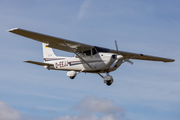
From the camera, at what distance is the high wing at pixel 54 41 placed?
17.2 metres

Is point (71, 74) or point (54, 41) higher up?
point (54, 41)

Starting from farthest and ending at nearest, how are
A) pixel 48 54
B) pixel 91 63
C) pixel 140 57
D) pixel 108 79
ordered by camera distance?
pixel 140 57, pixel 48 54, pixel 91 63, pixel 108 79

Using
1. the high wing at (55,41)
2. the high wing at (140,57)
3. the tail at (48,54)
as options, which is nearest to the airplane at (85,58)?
the high wing at (55,41)

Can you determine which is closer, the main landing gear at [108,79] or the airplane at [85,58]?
the airplane at [85,58]

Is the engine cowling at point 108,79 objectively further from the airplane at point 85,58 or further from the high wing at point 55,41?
the high wing at point 55,41

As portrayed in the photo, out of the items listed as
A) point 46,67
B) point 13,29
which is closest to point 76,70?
point 46,67

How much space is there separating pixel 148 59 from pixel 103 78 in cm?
676

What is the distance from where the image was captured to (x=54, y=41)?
62.9 ft

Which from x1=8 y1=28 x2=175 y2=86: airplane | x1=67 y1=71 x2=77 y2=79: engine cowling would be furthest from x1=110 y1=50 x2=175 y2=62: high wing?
x1=67 y1=71 x2=77 y2=79: engine cowling

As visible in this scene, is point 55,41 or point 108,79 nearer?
point 55,41

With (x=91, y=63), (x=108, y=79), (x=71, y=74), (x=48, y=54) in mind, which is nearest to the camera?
(x=108, y=79)

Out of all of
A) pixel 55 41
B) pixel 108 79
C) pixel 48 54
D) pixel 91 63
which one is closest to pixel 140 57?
pixel 108 79

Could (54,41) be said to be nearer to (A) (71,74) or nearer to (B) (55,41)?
(B) (55,41)

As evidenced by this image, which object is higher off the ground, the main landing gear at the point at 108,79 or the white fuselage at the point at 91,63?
the white fuselage at the point at 91,63
